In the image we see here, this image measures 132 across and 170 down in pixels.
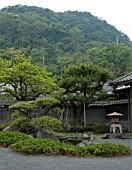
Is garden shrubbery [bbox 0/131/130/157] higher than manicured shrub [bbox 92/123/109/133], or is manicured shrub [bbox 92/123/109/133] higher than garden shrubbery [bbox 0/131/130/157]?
garden shrubbery [bbox 0/131/130/157]

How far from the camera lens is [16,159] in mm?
7863

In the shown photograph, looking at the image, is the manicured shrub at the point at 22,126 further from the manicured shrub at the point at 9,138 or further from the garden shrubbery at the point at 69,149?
the garden shrubbery at the point at 69,149

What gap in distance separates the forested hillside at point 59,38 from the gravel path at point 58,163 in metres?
32.8

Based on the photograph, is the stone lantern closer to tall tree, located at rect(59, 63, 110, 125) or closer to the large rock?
tall tree, located at rect(59, 63, 110, 125)

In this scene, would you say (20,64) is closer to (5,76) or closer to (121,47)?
(5,76)

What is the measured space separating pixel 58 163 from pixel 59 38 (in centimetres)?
5095

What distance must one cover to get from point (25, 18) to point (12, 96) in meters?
40.2

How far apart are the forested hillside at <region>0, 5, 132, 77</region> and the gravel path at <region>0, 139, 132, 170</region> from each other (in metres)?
32.8

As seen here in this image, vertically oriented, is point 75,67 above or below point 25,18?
below

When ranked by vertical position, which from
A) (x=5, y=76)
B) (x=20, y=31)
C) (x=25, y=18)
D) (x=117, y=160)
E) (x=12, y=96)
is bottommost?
(x=117, y=160)

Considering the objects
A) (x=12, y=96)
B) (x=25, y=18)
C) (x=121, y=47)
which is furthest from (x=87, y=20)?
(x=12, y=96)

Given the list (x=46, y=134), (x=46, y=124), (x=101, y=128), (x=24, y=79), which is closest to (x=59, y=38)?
(x=24, y=79)

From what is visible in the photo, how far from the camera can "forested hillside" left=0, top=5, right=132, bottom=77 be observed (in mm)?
43719

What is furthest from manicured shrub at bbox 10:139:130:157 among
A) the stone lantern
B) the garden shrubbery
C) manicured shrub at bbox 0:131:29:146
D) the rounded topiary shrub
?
the stone lantern
